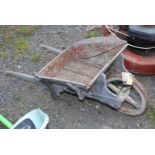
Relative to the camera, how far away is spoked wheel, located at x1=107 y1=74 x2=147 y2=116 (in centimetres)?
273

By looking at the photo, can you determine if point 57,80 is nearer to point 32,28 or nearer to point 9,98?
point 9,98

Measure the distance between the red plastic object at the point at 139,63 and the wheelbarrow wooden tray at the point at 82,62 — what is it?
0.21 meters

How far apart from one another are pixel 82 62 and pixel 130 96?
1.56 feet

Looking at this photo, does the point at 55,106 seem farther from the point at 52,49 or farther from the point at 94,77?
the point at 52,49

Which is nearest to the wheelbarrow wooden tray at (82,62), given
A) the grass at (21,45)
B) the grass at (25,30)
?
the grass at (21,45)

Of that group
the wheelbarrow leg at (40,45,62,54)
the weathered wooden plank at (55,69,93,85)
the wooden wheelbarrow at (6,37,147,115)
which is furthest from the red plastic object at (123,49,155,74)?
the wheelbarrow leg at (40,45,62,54)

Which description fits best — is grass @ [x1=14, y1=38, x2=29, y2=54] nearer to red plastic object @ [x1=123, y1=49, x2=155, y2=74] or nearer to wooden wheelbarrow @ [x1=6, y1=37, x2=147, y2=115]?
wooden wheelbarrow @ [x1=6, y1=37, x2=147, y2=115]

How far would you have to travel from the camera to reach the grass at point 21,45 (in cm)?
367

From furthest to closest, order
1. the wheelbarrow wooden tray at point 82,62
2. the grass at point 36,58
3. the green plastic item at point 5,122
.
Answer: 1. the grass at point 36,58
2. the wheelbarrow wooden tray at point 82,62
3. the green plastic item at point 5,122

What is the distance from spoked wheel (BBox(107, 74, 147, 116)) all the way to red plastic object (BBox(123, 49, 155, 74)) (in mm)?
271

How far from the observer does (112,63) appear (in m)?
2.87

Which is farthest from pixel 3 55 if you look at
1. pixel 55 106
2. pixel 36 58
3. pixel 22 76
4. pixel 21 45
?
pixel 55 106

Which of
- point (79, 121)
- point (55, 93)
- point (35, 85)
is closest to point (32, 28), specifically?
point (35, 85)

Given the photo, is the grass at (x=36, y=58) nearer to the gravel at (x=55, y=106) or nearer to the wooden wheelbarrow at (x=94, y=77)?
the gravel at (x=55, y=106)
